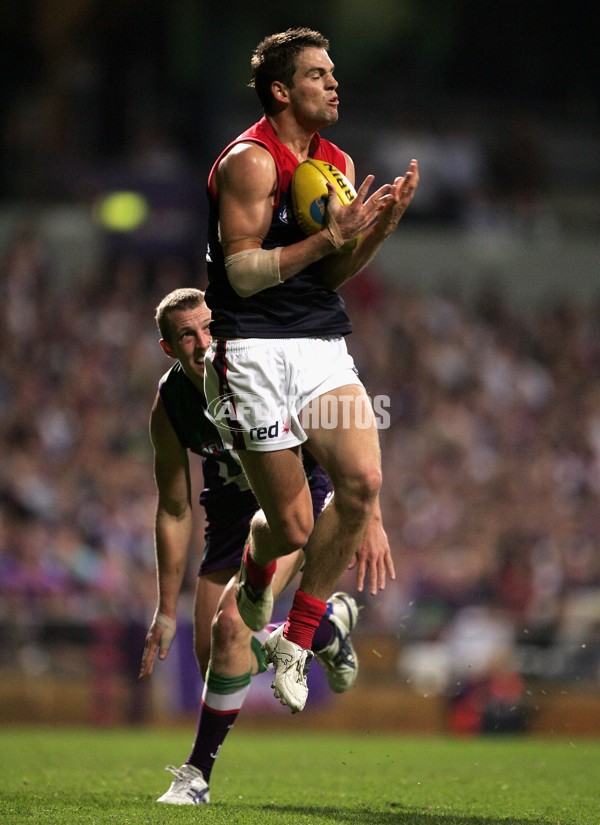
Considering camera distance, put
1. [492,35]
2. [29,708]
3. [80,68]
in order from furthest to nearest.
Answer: [492,35] < [80,68] < [29,708]

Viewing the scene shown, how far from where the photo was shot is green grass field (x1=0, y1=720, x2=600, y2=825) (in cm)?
566

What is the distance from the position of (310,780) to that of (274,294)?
3.09m

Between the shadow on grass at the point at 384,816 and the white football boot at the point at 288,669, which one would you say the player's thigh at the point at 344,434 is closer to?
the white football boot at the point at 288,669

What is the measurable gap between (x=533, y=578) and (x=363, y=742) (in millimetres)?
3111

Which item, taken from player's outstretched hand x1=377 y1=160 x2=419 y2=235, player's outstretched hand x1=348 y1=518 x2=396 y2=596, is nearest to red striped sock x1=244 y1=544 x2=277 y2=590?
player's outstretched hand x1=348 y1=518 x2=396 y2=596

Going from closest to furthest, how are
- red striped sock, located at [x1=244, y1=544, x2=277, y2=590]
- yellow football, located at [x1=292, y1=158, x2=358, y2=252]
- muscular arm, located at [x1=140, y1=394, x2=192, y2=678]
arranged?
1. yellow football, located at [x1=292, y1=158, x2=358, y2=252]
2. red striped sock, located at [x1=244, y1=544, x2=277, y2=590]
3. muscular arm, located at [x1=140, y1=394, x2=192, y2=678]

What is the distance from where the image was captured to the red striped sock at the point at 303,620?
5.79m

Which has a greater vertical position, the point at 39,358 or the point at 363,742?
the point at 39,358

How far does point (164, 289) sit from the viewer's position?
1650 centimetres

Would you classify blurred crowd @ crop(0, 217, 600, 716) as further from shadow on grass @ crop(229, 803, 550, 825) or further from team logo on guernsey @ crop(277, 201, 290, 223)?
team logo on guernsey @ crop(277, 201, 290, 223)

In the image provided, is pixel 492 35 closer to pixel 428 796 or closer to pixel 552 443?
pixel 552 443

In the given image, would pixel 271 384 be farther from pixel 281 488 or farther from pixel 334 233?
pixel 334 233

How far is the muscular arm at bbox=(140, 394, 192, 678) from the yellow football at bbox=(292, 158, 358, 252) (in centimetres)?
153

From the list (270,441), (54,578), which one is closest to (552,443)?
(54,578)
